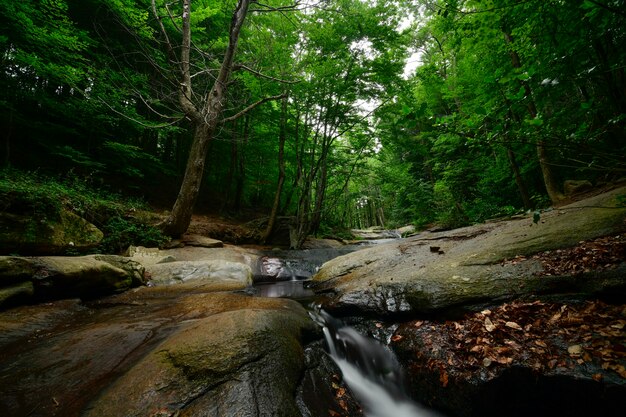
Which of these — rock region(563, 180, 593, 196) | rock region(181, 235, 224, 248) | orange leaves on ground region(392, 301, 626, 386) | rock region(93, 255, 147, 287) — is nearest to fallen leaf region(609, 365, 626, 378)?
orange leaves on ground region(392, 301, 626, 386)

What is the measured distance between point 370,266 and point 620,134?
7039 mm

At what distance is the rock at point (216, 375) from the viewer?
175 centimetres

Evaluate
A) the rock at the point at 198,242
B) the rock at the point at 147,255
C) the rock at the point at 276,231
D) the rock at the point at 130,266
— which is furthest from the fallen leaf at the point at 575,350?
the rock at the point at 276,231

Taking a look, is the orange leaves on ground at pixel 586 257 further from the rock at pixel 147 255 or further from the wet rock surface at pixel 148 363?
the rock at pixel 147 255

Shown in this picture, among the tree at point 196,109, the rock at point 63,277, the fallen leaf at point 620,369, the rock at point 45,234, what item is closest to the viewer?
the fallen leaf at point 620,369

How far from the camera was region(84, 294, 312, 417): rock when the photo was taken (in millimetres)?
1755

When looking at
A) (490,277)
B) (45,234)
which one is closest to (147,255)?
(45,234)

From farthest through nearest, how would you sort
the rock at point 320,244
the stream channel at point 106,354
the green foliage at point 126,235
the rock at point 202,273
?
1. the rock at point 320,244
2. the green foliage at point 126,235
3. the rock at point 202,273
4. the stream channel at point 106,354

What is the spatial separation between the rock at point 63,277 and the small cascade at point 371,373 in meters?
3.85

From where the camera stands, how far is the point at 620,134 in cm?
602

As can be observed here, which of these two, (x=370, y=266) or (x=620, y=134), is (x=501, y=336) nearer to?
(x=370, y=266)

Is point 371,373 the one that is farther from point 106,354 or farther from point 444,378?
point 106,354

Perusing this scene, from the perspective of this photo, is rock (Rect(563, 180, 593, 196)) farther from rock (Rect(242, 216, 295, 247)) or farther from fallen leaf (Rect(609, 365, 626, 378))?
rock (Rect(242, 216, 295, 247))

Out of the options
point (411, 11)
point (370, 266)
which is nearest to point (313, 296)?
point (370, 266)
